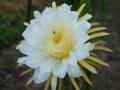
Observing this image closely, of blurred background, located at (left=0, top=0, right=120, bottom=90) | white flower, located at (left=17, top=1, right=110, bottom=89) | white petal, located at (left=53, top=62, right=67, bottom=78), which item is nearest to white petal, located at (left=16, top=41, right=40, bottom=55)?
white flower, located at (left=17, top=1, right=110, bottom=89)

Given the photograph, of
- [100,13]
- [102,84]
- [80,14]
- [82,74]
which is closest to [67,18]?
[80,14]

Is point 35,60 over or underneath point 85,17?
underneath

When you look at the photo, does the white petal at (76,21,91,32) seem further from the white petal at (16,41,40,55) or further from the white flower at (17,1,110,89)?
the white petal at (16,41,40,55)

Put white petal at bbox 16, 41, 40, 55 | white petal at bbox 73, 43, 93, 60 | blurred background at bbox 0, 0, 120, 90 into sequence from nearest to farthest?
white petal at bbox 73, 43, 93, 60
white petal at bbox 16, 41, 40, 55
blurred background at bbox 0, 0, 120, 90

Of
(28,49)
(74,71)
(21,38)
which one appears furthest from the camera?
(21,38)

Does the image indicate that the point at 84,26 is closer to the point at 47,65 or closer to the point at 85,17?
the point at 85,17

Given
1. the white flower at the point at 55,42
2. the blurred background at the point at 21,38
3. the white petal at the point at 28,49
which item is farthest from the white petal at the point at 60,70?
the blurred background at the point at 21,38

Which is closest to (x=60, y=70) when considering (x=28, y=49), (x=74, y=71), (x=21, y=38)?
(x=74, y=71)
